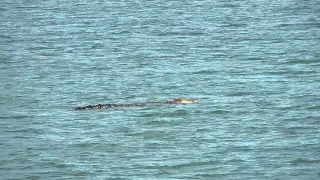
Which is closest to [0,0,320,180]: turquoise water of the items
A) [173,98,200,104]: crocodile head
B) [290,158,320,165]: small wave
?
[290,158,320,165]: small wave

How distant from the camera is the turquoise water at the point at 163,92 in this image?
2975cm

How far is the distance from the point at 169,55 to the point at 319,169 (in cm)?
1942

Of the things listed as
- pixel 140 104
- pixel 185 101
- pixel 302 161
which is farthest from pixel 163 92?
pixel 302 161

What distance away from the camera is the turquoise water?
29.8 meters

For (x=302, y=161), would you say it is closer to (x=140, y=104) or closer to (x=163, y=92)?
(x=140, y=104)

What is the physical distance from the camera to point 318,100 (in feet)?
121

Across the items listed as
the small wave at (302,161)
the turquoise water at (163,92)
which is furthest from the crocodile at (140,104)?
the small wave at (302,161)

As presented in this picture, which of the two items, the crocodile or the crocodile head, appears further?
the crocodile head

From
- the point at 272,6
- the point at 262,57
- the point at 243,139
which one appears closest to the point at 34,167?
the point at 243,139

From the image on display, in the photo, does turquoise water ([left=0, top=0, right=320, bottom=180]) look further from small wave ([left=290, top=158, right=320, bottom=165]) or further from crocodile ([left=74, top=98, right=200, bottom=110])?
crocodile ([left=74, top=98, right=200, bottom=110])

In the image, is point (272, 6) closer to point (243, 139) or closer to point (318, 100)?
point (318, 100)

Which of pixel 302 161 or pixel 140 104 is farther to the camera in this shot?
pixel 140 104

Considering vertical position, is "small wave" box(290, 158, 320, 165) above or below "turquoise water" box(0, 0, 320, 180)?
above

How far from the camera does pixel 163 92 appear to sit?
39.5m
